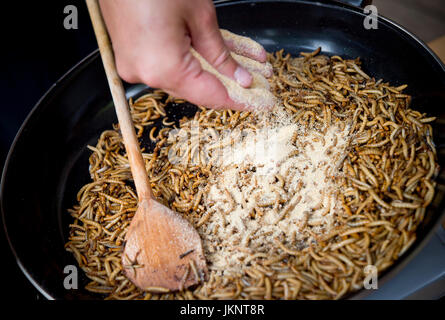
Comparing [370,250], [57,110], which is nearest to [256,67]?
[370,250]

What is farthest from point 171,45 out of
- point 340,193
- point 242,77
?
point 340,193

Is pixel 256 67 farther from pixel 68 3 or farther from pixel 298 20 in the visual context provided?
pixel 68 3

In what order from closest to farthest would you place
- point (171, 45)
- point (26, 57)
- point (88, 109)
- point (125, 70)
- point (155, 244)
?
point (171, 45) → point (125, 70) → point (155, 244) → point (88, 109) → point (26, 57)

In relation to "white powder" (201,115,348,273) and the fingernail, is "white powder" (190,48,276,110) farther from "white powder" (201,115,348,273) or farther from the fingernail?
"white powder" (201,115,348,273)

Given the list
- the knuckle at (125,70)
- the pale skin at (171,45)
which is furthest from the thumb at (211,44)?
the knuckle at (125,70)

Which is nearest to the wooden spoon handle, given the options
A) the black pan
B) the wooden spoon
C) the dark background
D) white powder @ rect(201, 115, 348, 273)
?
the wooden spoon

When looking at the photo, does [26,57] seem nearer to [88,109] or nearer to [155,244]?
[88,109]
